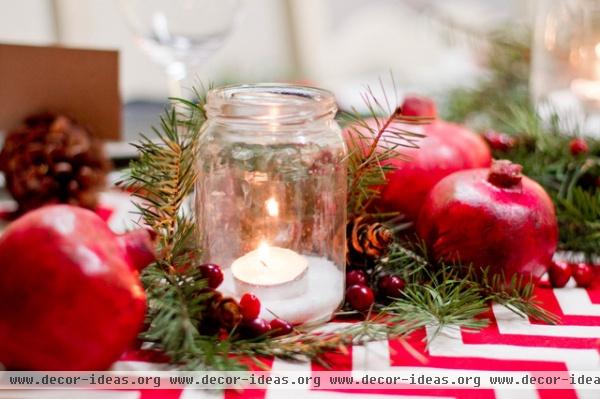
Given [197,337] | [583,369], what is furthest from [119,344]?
[583,369]

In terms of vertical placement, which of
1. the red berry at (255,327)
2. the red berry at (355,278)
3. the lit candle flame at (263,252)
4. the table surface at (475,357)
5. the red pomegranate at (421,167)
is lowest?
the table surface at (475,357)

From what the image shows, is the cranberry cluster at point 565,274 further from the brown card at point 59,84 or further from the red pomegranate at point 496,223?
the brown card at point 59,84

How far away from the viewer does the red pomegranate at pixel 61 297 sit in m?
0.39

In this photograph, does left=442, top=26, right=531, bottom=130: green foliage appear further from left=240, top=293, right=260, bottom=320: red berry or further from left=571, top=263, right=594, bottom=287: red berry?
left=240, top=293, right=260, bottom=320: red berry

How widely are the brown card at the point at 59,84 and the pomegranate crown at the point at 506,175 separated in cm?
37

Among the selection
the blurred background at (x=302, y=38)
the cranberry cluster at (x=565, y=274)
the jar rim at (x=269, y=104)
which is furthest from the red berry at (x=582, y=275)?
the blurred background at (x=302, y=38)

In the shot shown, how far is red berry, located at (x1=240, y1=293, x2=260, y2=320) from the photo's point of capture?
1.53 ft

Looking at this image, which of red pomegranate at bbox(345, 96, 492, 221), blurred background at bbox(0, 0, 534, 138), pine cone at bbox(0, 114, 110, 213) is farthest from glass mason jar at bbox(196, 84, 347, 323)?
blurred background at bbox(0, 0, 534, 138)

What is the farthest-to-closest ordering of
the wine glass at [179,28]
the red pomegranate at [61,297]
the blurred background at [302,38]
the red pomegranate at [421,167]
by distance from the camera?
the blurred background at [302,38], the wine glass at [179,28], the red pomegranate at [421,167], the red pomegranate at [61,297]

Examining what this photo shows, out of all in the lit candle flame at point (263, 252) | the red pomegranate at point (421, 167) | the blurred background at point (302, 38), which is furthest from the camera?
the blurred background at point (302, 38)

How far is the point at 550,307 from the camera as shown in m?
0.54

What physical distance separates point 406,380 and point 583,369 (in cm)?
10

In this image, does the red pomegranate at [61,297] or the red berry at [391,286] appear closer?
the red pomegranate at [61,297]

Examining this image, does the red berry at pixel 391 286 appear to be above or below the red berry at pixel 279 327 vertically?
above
